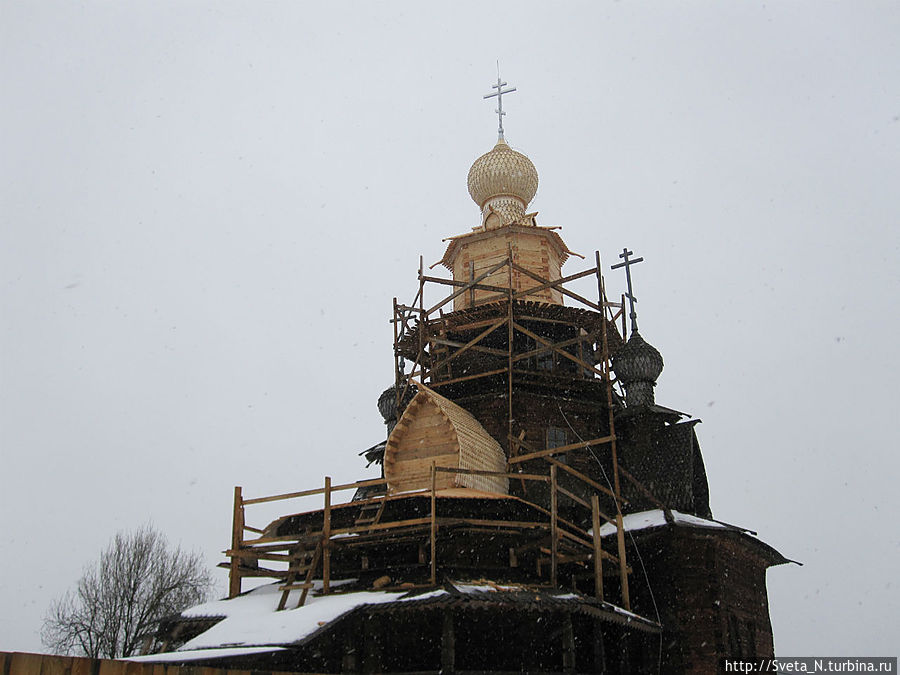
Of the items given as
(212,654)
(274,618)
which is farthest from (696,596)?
(212,654)

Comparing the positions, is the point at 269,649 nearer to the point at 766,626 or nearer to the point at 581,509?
the point at 581,509

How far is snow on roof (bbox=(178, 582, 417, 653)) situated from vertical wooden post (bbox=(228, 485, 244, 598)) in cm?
83

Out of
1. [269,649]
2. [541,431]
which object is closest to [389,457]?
[541,431]

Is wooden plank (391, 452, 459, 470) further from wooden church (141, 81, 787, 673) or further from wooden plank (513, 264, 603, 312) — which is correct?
wooden plank (513, 264, 603, 312)

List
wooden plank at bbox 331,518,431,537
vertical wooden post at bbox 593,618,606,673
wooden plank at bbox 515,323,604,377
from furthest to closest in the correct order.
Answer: wooden plank at bbox 515,323,604,377 → vertical wooden post at bbox 593,618,606,673 → wooden plank at bbox 331,518,431,537

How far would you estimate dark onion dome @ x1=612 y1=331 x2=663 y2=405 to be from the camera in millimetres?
20594

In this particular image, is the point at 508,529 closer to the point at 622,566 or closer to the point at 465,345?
the point at 622,566

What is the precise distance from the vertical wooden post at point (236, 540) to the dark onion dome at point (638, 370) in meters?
9.66

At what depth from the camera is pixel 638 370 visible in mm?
20672

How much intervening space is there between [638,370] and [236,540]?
10356 millimetres

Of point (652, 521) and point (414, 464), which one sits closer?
point (414, 464)

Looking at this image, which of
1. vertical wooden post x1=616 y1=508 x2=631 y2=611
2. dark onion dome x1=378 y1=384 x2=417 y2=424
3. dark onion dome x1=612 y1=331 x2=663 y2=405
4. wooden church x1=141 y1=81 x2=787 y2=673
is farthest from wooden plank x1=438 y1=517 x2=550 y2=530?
dark onion dome x1=378 y1=384 x2=417 y2=424

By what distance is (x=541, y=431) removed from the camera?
17891mm

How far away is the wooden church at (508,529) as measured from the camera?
13.1m
